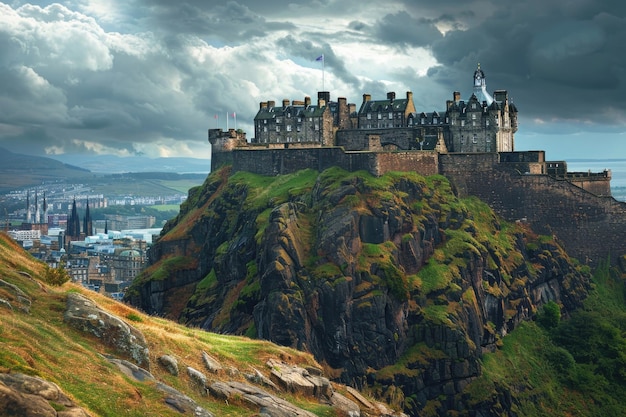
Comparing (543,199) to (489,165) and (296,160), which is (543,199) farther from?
(296,160)

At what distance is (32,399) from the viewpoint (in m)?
27.4

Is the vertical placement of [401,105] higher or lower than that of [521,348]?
higher

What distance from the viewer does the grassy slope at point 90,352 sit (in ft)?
105

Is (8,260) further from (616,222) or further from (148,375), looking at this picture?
(616,222)

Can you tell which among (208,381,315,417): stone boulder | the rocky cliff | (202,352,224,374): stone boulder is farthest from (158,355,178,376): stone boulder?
the rocky cliff

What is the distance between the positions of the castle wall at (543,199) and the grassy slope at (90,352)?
73.4 meters

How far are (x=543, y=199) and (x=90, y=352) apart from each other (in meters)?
94.2

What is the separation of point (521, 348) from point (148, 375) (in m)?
79.5

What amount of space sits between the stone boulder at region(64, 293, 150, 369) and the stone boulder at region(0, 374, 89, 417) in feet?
30.5

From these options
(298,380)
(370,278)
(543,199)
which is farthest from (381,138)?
(298,380)

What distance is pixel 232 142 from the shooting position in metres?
A: 139

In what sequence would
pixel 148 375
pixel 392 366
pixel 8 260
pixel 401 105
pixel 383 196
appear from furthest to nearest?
pixel 401 105 < pixel 383 196 < pixel 392 366 < pixel 8 260 < pixel 148 375

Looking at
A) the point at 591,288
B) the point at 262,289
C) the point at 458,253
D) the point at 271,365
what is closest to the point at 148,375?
the point at 271,365

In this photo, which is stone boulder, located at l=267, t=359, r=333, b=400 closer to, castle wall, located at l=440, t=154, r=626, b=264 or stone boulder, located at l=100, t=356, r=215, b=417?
stone boulder, located at l=100, t=356, r=215, b=417
